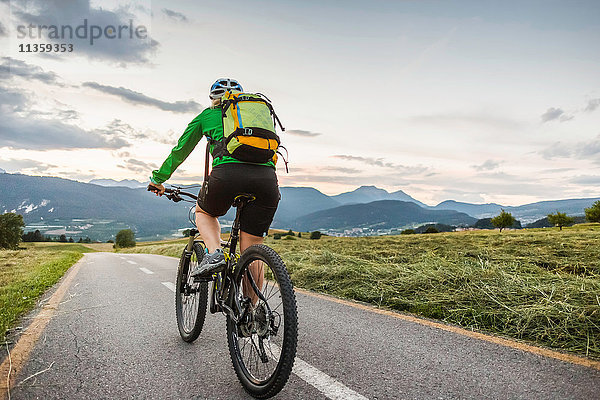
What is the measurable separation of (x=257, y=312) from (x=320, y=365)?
787mm

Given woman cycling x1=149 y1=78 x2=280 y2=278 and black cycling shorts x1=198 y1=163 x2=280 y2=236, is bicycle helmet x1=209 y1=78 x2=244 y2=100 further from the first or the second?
black cycling shorts x1=198 y1=163 x2=280 y2=236

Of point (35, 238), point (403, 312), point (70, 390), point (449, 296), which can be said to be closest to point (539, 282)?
point (449, 296)

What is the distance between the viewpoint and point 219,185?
9.09 ft

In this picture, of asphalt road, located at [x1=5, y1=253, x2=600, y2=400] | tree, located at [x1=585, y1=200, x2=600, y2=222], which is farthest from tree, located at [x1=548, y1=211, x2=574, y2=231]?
asphalt road, located at [x1=5, y1=253, x2=600, y2=400]

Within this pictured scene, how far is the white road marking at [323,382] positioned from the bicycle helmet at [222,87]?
2.02 m

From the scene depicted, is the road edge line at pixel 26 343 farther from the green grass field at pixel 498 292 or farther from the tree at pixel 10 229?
the tree at pixel 10 229

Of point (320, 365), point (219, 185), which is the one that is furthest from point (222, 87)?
point (320, 365)

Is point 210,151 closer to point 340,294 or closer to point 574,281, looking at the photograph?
point 340,294

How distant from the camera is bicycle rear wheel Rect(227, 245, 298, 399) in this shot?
2.22 metres

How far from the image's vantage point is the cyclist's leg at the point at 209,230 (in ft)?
10.4

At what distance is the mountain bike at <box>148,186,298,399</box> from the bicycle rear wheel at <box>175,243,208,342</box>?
0.40 metres

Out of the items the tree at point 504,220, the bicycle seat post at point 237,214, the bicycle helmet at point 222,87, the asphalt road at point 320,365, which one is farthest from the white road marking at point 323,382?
the tree at point 504,220

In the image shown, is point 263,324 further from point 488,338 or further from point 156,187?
point 488,338

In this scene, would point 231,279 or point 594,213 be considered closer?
point 231,279
